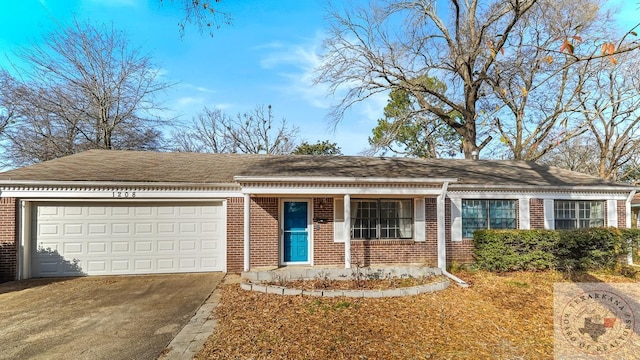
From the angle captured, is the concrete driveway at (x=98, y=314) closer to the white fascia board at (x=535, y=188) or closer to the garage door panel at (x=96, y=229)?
the garage door panel at (x=96, y=229)

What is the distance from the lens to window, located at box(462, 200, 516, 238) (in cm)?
1003

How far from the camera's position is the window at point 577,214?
1038 centimetres

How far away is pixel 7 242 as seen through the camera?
27.1ft

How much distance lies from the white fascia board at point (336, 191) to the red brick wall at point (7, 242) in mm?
6068

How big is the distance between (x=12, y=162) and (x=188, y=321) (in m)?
19.0

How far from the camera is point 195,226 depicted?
30.8 ft

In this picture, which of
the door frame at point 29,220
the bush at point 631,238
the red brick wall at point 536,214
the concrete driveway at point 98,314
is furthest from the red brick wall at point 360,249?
the bush at point 631,238

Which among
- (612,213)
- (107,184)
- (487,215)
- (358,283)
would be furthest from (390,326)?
(612,213)

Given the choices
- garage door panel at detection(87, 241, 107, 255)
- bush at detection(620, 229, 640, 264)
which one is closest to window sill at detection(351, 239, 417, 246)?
bush at detection(620, 229, 640, 264)

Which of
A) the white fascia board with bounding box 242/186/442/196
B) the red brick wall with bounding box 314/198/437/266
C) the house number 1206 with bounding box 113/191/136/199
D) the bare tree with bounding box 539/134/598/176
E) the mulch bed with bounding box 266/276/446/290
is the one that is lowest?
the mulch bed with bounding box 266/276/446/290

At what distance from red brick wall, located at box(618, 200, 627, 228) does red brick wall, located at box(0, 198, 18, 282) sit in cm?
1798

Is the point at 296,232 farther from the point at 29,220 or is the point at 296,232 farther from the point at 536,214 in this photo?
the point at 536,214

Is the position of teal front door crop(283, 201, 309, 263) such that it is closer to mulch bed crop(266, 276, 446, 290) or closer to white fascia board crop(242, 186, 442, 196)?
white fascia board crop(242, 186, 442, 196)

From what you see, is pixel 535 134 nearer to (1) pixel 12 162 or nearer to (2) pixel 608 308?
(2) pixel 608 308
